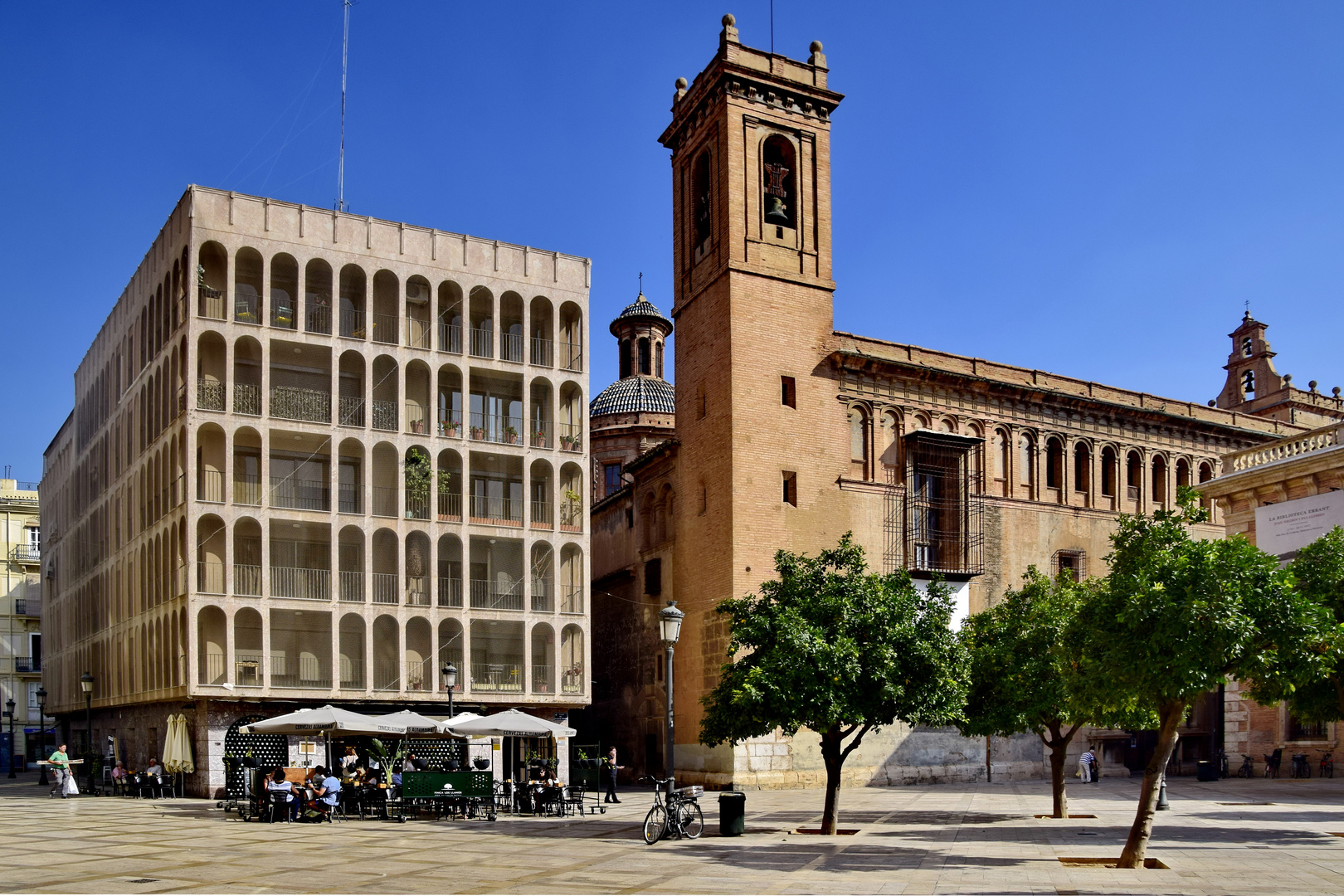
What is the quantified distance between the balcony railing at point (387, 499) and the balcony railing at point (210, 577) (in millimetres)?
5231

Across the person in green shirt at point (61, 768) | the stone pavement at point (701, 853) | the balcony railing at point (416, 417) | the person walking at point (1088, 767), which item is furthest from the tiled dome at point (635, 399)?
the stone pavement at point (701, 853)

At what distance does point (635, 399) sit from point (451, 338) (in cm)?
2895

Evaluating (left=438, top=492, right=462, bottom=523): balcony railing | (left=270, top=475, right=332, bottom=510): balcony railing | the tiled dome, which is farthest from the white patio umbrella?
the tiled dome

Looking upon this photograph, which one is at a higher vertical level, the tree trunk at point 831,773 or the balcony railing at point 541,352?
the balcony railing at point 541,352

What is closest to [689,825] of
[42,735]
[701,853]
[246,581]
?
[701,853]

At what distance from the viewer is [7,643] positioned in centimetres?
6862

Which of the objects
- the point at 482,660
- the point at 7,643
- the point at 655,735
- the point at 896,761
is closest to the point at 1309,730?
the point at 896,761

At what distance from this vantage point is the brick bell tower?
133 ft

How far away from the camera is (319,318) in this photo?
38.9 meters

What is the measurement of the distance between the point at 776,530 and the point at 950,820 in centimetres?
1509

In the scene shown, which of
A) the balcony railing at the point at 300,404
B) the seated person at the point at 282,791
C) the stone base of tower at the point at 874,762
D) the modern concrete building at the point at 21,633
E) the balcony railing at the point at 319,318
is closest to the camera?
the seated person at the point at 282,791

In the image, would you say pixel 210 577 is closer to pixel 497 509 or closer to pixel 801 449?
pixel 497 509

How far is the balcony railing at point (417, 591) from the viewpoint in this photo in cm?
3850

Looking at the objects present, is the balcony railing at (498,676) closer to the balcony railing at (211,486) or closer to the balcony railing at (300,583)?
the balcony railing at (300,583)
